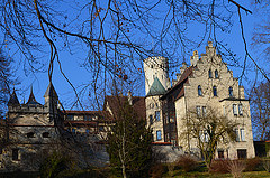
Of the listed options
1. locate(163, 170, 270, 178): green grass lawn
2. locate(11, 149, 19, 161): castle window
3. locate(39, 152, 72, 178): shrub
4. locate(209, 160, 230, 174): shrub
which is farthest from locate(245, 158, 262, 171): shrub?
locate(11, 149, 19, 161): castle window

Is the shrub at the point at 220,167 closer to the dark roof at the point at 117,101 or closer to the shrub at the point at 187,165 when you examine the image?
→ the shrub at the point at 187,165

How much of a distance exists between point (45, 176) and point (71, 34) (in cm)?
2185

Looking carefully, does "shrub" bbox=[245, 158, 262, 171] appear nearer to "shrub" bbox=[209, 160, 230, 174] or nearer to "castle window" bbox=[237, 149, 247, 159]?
"shrub" bbox=[209, 160, 230, 174]

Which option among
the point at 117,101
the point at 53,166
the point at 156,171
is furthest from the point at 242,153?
the point at 117,101

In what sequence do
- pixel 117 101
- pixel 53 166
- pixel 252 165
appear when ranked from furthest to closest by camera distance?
pixel 252 165, pixel 53 166, pixel 117 101

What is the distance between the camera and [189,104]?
1475 inches

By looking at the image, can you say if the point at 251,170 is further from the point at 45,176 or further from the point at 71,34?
the point at 71,34

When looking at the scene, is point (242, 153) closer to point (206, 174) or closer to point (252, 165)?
point (252, 165)

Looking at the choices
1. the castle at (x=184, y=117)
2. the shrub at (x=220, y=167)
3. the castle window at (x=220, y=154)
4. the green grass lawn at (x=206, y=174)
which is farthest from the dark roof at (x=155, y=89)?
the castle window at (x=220, y=154)

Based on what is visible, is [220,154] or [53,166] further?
[220,154]

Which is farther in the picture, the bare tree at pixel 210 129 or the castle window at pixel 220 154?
the castle window at pixel 220 154

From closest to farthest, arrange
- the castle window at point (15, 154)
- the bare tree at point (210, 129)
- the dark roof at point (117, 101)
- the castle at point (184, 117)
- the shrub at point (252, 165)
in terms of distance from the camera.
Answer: the dark roof at point (117, 101)
the shrub at point (252, 165)
the bare tree at point (210, 129)
the castle window at point (15, 154)
the castle at point (184, 117)

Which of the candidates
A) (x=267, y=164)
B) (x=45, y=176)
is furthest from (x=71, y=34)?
(x=267, y=164)

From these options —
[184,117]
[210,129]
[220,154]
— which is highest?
[184,117]
